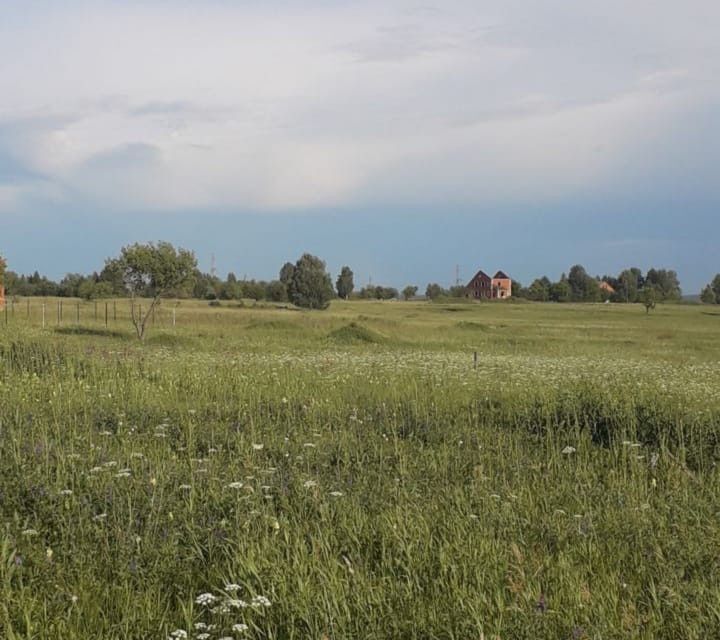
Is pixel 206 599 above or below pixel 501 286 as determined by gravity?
below

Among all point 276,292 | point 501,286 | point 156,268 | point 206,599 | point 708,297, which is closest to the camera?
point 206,599

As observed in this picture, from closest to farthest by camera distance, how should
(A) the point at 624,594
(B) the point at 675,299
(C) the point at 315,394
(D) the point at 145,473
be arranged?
(A) the point at 624,594 < (D) the point at 145,473 < (C) the point at 315,394 < (B) the point at 675,299

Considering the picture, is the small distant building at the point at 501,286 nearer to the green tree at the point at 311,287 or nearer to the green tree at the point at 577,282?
the green tree at the point at 577,282

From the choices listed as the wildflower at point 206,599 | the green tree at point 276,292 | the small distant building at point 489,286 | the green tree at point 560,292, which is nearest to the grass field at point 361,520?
the wildflower at point 206,599

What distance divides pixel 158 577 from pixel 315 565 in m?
1.01

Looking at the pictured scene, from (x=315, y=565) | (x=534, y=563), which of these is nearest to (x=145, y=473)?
(x=315, y=565)

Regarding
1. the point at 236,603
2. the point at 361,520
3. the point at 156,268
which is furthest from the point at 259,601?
the point at 156,268

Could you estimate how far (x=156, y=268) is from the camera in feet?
144

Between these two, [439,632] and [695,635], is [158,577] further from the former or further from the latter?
[695,635]

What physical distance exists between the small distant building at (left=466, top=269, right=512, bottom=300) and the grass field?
168126 millimetres

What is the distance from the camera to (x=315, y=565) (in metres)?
4.84

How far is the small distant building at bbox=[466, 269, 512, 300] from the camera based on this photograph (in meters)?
181

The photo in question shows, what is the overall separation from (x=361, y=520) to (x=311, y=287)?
3926 inches

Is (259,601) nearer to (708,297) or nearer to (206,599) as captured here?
(206,599)
